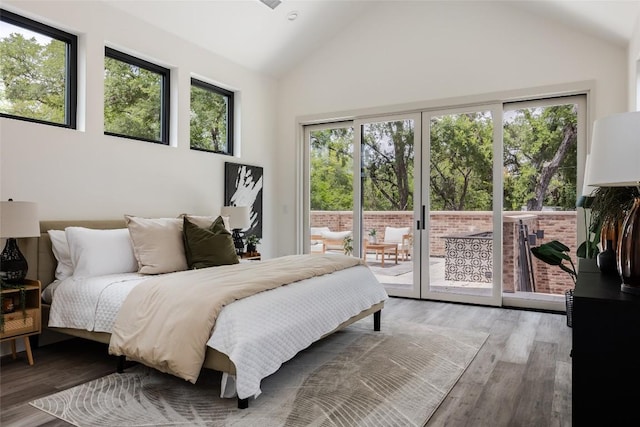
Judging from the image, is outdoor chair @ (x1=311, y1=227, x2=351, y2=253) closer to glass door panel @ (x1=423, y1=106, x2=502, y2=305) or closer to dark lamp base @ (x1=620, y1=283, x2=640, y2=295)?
glass door panel @ (x1=423, y1=106, x2=502, y2=305)

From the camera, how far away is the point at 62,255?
322cm

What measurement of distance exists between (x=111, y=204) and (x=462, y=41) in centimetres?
408

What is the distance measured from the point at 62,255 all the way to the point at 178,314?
1.49 m

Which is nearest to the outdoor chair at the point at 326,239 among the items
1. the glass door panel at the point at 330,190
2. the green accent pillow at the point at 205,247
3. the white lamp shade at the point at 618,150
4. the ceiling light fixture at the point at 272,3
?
the glass door panel at the point at 330,190

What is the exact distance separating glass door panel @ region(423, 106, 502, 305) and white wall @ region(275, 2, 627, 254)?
400 millimetres

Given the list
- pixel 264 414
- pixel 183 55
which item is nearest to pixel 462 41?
pixel 183 55

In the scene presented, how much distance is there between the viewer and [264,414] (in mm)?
2195

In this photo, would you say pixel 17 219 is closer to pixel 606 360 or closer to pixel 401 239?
pixel 606 360

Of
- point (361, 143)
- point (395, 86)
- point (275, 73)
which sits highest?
point (275, 73)

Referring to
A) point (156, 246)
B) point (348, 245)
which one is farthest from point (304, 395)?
point (348, 245)

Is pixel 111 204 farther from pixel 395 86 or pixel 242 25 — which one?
pixel 395 86

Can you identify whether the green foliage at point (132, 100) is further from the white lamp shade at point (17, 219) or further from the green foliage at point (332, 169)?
the green foliage at point (332, 169)

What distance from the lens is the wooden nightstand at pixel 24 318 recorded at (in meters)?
2.74

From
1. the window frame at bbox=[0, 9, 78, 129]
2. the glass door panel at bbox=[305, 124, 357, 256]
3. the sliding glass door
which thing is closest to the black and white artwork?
the glass door panel at bbox=[305, 124, 357, 256]
